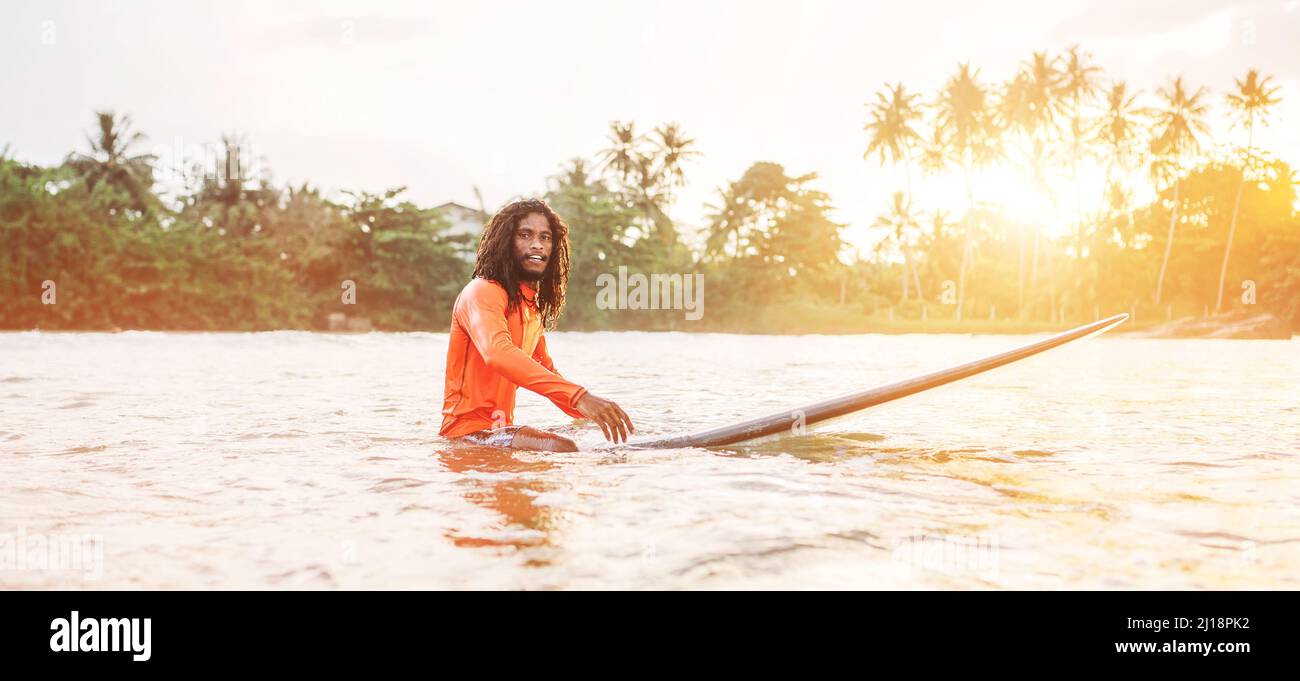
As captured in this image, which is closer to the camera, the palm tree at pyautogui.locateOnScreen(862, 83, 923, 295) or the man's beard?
the man's beard

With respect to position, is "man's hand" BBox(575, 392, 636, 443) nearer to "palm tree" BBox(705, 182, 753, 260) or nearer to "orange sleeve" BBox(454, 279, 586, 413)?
"orange sleeve" BBox(454, 279, 586, 413)

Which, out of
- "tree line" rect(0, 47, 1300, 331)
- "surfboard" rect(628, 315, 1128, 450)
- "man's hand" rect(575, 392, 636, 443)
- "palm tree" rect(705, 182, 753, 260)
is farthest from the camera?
"palm tree" rect(705, 182, 753, 260)

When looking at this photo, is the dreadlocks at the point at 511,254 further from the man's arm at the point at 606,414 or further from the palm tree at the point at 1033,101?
the palm tree at the point at 1033,101

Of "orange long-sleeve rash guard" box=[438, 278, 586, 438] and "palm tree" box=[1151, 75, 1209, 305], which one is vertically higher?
"palm tree" box=[1151, 75, 1209, 305]

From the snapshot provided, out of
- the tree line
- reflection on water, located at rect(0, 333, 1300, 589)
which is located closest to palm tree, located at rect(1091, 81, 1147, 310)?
the tree line

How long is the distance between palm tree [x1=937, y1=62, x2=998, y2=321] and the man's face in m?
35.5

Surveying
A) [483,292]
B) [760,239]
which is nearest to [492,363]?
[483,292]

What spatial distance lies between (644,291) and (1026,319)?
16.5 metres

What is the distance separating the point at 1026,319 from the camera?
128 feet

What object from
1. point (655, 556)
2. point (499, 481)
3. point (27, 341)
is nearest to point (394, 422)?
point (499, 481)

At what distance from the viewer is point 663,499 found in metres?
3.15

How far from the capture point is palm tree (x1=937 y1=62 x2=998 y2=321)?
3781 cm
